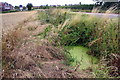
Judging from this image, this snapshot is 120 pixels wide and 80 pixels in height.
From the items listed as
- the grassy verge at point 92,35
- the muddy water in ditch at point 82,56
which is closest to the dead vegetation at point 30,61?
the muddy water in ditch at point 82,56

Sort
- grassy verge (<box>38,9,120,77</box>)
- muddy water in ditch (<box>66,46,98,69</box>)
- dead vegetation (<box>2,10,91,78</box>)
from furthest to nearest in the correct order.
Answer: grassy verge (<box>38,9,120,77</box>) → muddy water in ditch (<box>66,46,98,69</box>) → dead vegetation (<box>2,10,91,78</box>)

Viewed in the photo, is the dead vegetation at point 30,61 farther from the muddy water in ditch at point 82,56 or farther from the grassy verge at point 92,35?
the grassy verge at point 92,35

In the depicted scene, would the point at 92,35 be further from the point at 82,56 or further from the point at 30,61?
the point at 30,61

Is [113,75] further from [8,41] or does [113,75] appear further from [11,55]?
[8,41]

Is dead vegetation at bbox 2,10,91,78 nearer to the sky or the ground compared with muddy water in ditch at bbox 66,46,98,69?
nearer to the sky

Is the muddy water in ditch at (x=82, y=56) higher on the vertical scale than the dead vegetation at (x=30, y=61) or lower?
lower

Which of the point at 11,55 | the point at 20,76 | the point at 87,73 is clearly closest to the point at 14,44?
the point at 11,55

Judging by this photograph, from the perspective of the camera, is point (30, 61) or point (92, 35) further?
point (92, 35)

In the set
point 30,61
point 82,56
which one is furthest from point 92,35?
point 30,61

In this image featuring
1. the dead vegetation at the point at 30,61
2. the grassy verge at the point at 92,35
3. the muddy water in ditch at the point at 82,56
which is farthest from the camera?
the grassy verge at the point at 92,35

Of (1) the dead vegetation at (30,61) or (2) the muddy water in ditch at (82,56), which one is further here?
(2) the muddy water in ditch at (82,56)

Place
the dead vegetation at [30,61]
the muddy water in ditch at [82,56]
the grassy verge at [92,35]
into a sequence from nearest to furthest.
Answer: the dead vegetation at [30,61] < the muddy water in ditch at [82,56] < the grassy verge at [92,35]

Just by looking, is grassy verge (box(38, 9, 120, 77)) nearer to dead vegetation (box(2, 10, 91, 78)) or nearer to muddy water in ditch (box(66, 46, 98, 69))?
muddy water in ditch (box(66, 46, 98, 69))

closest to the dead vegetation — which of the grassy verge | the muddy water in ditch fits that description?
the muddy water in ditch
